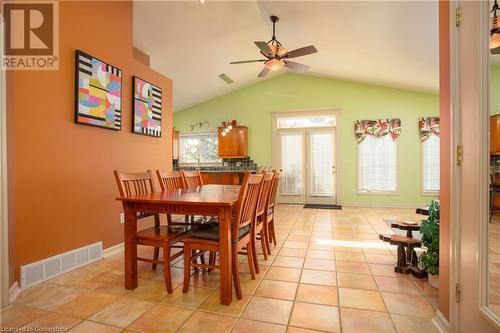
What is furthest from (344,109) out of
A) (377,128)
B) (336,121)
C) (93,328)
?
(93,328)

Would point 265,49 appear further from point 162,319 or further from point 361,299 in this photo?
point 162,319

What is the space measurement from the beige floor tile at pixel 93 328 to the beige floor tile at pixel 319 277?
1.46 m

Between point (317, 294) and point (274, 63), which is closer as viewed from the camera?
point (317, 294)

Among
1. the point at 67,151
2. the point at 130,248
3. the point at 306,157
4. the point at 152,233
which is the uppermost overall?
the point at 306,157

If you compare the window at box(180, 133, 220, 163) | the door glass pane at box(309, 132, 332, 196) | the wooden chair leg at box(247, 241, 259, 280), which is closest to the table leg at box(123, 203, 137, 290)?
the wooden chair leg at box(247, 241, 259, 280)

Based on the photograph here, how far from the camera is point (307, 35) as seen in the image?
4.32 m

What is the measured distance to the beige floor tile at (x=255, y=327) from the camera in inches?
60.4

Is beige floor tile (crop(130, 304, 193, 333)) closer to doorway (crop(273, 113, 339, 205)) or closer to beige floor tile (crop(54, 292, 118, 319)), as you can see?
beige floor tile (crop(54, 292, 118, 319))

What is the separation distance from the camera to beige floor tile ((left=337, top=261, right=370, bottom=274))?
7.99 ft

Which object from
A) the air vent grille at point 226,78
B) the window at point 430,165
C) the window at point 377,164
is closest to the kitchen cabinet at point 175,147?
the air vent grille at point 226,78

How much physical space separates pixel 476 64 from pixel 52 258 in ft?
10.9

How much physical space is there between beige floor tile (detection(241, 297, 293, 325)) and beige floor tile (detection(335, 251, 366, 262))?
117 centimetres

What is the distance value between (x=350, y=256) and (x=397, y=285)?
71 centimetres

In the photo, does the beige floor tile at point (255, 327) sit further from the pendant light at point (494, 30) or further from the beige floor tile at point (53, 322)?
the pendant light at point (494, 30)
